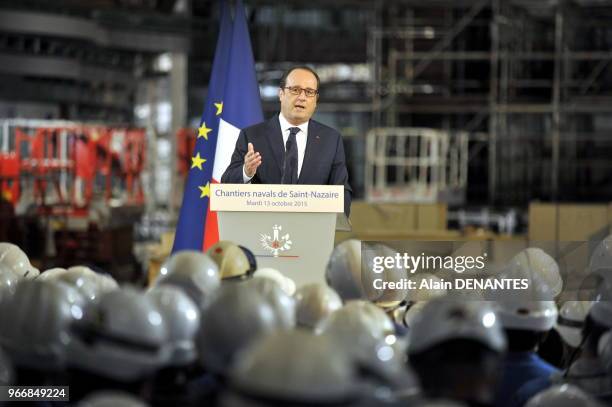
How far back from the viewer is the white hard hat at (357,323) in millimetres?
1702

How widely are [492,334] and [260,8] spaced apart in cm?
1541

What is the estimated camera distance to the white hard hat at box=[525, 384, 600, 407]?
1668mm

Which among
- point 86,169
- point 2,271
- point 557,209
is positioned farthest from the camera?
point 86,169

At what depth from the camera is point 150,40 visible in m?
15.2

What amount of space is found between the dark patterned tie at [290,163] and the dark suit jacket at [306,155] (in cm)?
2

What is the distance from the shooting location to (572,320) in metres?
2.24

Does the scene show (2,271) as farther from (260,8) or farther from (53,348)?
(260,8)

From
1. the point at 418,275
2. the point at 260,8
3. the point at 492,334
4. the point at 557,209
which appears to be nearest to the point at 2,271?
the point at 418,275

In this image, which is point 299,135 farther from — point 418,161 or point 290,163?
point 418,161

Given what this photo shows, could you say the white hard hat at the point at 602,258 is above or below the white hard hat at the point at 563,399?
above

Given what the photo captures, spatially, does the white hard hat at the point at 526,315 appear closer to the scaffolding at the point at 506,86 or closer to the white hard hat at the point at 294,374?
the white hard hat at the point at 294,374

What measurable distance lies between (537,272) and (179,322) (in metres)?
0.90

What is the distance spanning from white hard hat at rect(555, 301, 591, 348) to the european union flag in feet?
8.21

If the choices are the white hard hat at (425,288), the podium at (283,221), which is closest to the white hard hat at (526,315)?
the white hard hat at (425,288)
